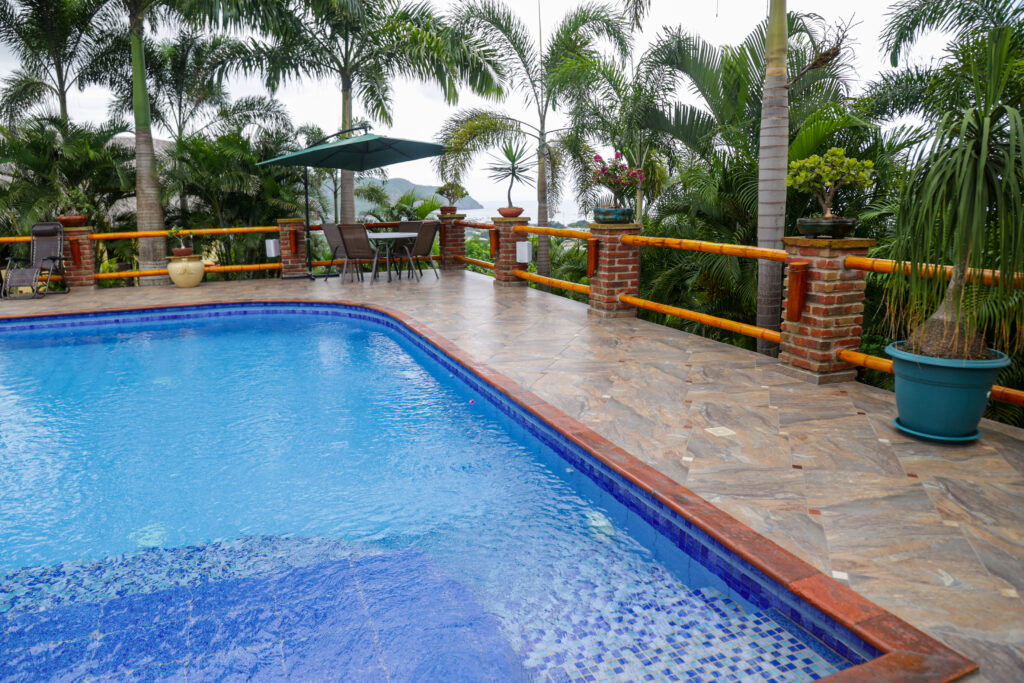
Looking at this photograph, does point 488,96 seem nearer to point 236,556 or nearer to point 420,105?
point 420,105

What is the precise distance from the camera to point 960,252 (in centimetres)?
358

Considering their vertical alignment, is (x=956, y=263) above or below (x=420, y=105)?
below

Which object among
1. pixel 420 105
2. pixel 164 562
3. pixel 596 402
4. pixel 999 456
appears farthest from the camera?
pixel 420 105

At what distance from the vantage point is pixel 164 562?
3279 mm

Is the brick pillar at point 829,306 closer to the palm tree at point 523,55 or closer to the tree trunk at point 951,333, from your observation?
the tree trunk at point 951,333

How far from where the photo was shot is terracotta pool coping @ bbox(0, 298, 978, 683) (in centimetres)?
209

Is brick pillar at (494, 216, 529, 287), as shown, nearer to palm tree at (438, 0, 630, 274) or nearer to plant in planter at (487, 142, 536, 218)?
palm tree at (438, 0, 630, 274)

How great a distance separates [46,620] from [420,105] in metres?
15.0

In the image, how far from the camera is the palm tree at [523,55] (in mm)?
13586

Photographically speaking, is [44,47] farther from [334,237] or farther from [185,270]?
[334,237]

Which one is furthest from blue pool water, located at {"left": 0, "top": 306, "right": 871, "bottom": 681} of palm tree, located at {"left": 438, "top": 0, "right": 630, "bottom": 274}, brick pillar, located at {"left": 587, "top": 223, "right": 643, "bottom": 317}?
palm tree, located at {"left": 438, "top": 0, "right": 630, "bottom": 274}

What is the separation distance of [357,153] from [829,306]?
8.51 metres

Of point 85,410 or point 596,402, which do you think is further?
point 85,410

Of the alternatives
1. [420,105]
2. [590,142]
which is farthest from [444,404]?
[420,105]
